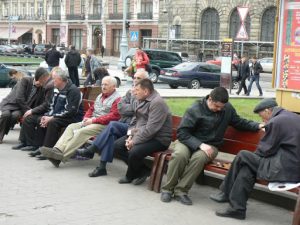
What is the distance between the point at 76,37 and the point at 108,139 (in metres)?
67.1

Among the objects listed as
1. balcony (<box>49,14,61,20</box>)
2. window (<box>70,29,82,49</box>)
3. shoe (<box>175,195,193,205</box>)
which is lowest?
shoe (<box>175,195,193,205</box>)

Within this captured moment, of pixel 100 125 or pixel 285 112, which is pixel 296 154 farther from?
pixel 100 125

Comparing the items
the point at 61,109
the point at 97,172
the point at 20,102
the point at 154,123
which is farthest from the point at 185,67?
the point at 154,123

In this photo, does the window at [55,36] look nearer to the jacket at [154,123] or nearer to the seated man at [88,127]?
the seated man at [88,127]

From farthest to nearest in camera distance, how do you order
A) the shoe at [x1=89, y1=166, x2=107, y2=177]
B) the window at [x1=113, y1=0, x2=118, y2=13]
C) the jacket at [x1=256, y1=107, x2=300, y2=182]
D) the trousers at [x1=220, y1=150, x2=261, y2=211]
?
the window at [x1=113, y1=0, x2=118, y2=13]
the shoe at [x1=89, y1=166, x2=107, y2=177]
the trousers at [x1=220, y1=150, x2=261, y2=211]
the jacket at [x1=256, y1=107, x2=300, y2=182]

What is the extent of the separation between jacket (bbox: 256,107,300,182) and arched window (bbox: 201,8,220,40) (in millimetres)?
49230

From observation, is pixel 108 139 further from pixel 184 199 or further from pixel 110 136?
pixel 184 199

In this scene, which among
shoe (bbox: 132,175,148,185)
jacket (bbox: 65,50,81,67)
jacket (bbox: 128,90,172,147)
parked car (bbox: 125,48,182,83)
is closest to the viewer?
jacket (bbox: 128,90,172,147)

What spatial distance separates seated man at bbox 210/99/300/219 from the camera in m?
5.55

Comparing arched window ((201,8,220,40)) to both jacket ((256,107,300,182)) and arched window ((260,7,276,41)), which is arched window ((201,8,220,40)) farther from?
jacket ((256,107,300,182))

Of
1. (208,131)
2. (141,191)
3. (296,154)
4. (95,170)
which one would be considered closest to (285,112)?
(296,154)

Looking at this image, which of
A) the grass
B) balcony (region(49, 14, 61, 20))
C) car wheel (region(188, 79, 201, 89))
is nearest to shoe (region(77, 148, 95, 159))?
the grass

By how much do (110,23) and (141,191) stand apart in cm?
6093

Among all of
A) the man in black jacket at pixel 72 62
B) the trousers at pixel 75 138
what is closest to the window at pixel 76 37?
the man in black jacket at pixel 72 62
